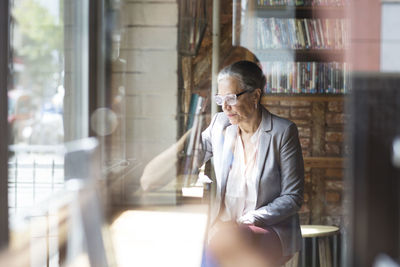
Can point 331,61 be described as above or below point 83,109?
above

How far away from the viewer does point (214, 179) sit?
51.3 inches

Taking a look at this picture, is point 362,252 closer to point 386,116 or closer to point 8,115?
point 386,116

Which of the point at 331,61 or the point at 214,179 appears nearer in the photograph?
the point at 214,179

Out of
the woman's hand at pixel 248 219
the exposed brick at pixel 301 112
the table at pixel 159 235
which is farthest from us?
the exposed brick at pixel 301 112

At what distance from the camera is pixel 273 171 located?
50.5 inches

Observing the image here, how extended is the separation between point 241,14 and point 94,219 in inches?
58.8

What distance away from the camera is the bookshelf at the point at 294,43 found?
2299 millimetres

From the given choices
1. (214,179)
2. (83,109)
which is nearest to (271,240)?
(214,179)

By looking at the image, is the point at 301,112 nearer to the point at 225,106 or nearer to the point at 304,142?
the point at 304,142

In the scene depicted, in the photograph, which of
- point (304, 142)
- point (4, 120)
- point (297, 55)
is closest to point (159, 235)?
point (304, 142)

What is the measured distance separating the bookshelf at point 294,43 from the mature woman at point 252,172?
97cm

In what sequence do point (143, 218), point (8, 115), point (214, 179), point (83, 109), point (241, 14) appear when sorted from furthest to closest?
point (241, 14) < point (143, 218) < point (83, 109) < point (214, 179) < point (8, 115)

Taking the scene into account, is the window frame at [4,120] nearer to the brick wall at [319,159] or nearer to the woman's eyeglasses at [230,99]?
the woman's eyeglasses at [230,99]

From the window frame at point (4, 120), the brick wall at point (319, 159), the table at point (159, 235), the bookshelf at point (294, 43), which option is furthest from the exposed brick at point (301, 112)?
the window frame at point (4, 120)
